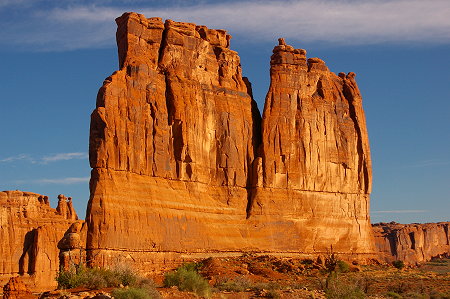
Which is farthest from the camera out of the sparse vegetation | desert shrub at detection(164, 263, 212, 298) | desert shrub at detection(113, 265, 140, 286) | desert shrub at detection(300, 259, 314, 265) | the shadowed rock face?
desert shrub at detection(300, 259, 314, 265)

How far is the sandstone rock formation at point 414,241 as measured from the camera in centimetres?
11762

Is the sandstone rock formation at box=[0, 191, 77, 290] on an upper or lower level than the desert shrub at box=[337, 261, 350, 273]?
upper

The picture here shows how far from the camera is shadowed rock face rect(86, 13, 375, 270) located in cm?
5391

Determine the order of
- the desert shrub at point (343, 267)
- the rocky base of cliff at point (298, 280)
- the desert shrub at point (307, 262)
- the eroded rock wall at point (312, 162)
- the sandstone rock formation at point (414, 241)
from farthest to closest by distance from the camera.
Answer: the sandstone rock formation at point (414, 241) → the eroded rock wall at point (312, 162) → the desert shrub at point (307, 262) → the desert shrub at point (343, 267) → the rocky base of cliff at point (298, 280)

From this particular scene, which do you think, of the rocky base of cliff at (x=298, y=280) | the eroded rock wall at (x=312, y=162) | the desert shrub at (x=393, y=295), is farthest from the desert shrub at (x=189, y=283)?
the eroded rock wall at (x=312, y=162)

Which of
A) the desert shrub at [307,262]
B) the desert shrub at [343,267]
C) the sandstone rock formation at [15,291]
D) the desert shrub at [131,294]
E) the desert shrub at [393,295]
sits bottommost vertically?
the desert shrub at [393,295]

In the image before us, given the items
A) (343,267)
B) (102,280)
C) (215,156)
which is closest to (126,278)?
(102,280)

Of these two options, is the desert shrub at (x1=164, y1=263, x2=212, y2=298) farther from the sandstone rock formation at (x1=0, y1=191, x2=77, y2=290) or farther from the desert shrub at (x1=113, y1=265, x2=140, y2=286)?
the sandstone rock formation at (x1=0, y1=191, x2=77, y2=290)

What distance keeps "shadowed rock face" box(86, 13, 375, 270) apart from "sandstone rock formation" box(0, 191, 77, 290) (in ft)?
62.7

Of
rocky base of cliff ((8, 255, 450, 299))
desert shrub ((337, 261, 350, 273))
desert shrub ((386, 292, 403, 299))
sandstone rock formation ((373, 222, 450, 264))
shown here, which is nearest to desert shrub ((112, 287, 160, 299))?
rocky base of cliff ((8, 255, 450, 299))

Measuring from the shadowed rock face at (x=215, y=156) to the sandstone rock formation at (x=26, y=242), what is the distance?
19108 millimetres

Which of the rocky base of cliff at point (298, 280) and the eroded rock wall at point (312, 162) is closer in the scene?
the rocky base of cliff at point (298, 280)

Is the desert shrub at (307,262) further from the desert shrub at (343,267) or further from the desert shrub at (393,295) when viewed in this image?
the desert shrub at (393,295)

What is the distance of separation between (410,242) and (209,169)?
69.5 metres
